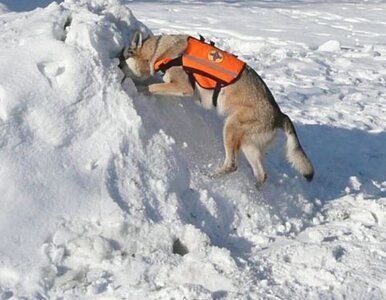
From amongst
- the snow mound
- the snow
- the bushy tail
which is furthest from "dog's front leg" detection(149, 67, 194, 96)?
the snow mound

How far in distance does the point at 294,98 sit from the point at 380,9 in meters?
8.71

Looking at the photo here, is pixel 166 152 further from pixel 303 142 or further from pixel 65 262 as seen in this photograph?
pixel 303 142

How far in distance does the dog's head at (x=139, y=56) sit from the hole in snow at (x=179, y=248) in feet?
5.13

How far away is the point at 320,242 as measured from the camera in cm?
547

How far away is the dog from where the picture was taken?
19.7 feet

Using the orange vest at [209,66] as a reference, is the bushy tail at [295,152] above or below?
below

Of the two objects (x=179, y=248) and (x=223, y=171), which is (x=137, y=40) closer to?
(x=223, y=171)

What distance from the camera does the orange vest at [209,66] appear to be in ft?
19.5

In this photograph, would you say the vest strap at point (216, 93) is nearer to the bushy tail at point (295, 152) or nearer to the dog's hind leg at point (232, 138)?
the dog's hind leg at point (232, 138)

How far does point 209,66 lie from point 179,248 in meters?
1.57

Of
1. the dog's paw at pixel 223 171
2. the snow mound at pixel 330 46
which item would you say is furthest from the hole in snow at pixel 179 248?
the snow mound at pixel 330 46

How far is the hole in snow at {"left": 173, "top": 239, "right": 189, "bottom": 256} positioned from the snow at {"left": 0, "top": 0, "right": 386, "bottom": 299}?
0.04 ft

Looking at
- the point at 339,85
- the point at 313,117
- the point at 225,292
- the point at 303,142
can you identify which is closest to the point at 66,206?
the point at 225,292

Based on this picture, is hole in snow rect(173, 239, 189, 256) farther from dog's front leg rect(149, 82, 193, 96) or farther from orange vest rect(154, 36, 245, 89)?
orange vest rect(154, 36, 245, 89)
